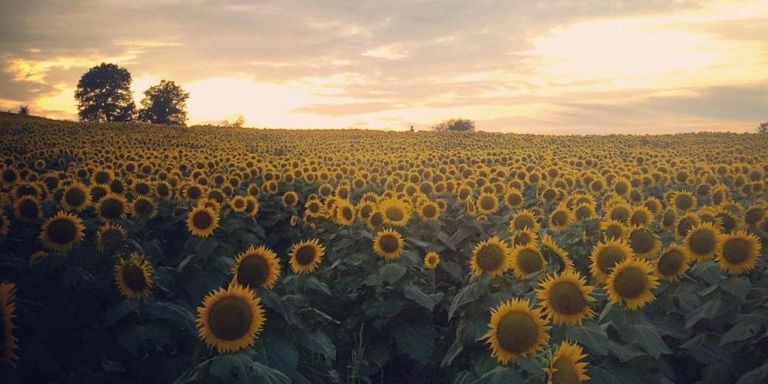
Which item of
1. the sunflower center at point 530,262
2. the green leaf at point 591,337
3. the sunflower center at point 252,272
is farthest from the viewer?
the sunflower center at point 530,262

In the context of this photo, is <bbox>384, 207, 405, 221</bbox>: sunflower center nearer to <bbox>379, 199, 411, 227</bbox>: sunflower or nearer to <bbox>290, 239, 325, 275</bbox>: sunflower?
<bbox>379, 199, 411, 227</bbox>: sunflower

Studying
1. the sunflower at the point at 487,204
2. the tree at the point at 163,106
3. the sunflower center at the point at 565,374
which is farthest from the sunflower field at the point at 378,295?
the tree at the point at 163,106

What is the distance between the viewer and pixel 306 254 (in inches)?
251

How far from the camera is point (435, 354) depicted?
7.15m

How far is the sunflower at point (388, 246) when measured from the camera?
280 inches

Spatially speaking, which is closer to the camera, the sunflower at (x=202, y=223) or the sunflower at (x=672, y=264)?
the sunflower at (x=672, y=264)

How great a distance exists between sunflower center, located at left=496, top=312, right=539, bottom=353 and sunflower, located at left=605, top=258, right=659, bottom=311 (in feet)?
4.18

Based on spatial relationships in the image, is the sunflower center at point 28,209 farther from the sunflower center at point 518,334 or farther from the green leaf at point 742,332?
the green leaf at point 742,332

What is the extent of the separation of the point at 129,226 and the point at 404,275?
460cm

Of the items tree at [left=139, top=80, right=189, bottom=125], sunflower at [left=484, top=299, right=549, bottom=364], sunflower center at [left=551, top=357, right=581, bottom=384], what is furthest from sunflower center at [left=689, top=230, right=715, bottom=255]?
tree at [left=139, top=80, right=189, bottom=125]

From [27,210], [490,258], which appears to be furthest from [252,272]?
[27,210]

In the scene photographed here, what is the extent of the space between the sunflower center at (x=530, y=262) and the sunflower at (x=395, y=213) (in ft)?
9.81

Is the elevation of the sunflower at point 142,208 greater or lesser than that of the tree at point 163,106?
lesser

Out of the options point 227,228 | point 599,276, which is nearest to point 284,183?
point 227,228
